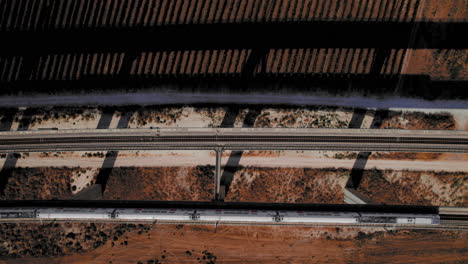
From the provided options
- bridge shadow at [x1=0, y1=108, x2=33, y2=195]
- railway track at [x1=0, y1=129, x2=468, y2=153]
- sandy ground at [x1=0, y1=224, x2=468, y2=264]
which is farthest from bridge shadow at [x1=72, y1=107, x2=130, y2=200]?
bridge shadow at [x1=0, y1=108, x2=33, y2=195]

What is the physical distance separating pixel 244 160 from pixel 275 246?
12.7m

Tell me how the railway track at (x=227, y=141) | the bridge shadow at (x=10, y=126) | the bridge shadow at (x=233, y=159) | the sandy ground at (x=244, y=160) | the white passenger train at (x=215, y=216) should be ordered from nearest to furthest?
1. the white passenger train at (x=215, y=216)
2. the railway track at (x=227, y=141)
3. the sandy ground at (x=244, y=160)
4. the bridge shadow at (x=233, y=159)
5. the bridge shadow at (x=10, y=126)

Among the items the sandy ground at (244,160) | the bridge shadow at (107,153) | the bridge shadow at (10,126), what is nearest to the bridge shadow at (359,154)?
the sandy ground at (244,160)

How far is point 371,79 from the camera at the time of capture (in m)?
41.6

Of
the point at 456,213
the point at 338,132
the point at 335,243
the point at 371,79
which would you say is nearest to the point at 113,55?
the point at 338,132

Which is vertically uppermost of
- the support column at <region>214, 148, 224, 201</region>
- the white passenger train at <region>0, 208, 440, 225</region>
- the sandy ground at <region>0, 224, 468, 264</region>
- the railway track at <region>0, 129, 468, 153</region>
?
the railway track at <region>0, 129, 468, 153</region>

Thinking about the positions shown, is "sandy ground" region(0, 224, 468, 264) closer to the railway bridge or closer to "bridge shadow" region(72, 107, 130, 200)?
the railway bridge

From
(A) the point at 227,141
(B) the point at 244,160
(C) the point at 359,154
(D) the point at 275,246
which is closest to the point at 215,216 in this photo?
(B) the point at 244,160

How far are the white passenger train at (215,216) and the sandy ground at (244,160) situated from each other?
6588 mm

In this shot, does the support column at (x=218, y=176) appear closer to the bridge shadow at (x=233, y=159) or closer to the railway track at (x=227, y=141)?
the railway track at (x=227, y=141)

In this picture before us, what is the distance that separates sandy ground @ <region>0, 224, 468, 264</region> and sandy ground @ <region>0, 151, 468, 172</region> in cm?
879

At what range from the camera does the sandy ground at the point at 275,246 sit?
136 feet

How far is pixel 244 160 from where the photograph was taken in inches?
1652

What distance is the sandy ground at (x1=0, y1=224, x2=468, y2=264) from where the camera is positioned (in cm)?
4138
